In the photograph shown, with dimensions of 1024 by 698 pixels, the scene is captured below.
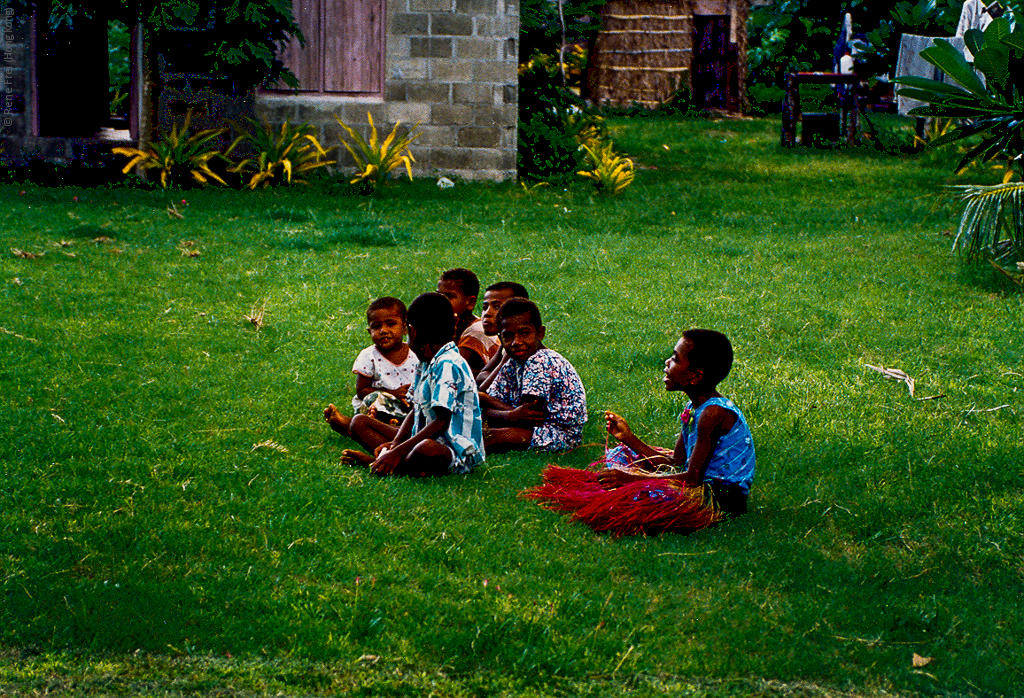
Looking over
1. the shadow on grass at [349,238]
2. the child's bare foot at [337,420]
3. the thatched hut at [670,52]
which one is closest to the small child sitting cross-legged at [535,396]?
the child's bare foot at [337,420]

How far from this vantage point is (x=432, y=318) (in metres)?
5.20

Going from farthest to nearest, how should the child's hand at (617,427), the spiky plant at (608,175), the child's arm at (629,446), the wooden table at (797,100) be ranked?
the wooden table at (797,100) < the spiky plant at (608,175) < the child's hand at (617,427) < the child's arm at (629,446)

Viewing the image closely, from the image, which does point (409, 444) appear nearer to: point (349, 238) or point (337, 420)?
point (337, 420)

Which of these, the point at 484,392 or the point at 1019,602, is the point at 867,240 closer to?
the point at 484,392

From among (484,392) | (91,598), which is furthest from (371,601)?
(484,392)

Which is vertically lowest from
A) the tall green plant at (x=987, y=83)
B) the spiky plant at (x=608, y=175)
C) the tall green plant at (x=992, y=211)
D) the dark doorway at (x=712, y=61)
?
the tall green plant at (x=992, y=211)

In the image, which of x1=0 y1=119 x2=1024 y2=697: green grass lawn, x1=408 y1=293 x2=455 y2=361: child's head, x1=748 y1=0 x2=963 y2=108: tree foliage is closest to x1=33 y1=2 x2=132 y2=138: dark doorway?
x1=0 y1=119 x2=1024 y2=697: green grass lawn

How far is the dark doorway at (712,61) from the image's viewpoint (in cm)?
2569

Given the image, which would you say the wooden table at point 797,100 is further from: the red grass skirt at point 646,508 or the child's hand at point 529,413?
the red grass skirt at point 646,508

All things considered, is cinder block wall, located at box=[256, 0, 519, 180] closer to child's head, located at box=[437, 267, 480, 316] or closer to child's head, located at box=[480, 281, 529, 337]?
child's head, located at box=[437, 267, 480, 316]

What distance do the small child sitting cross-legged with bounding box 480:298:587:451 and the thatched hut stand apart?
20893 millimetres

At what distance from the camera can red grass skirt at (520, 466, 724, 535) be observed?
464cm

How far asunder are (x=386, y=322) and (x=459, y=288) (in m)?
0.72

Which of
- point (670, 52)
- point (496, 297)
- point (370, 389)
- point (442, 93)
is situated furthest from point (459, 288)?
point (670, 52)
